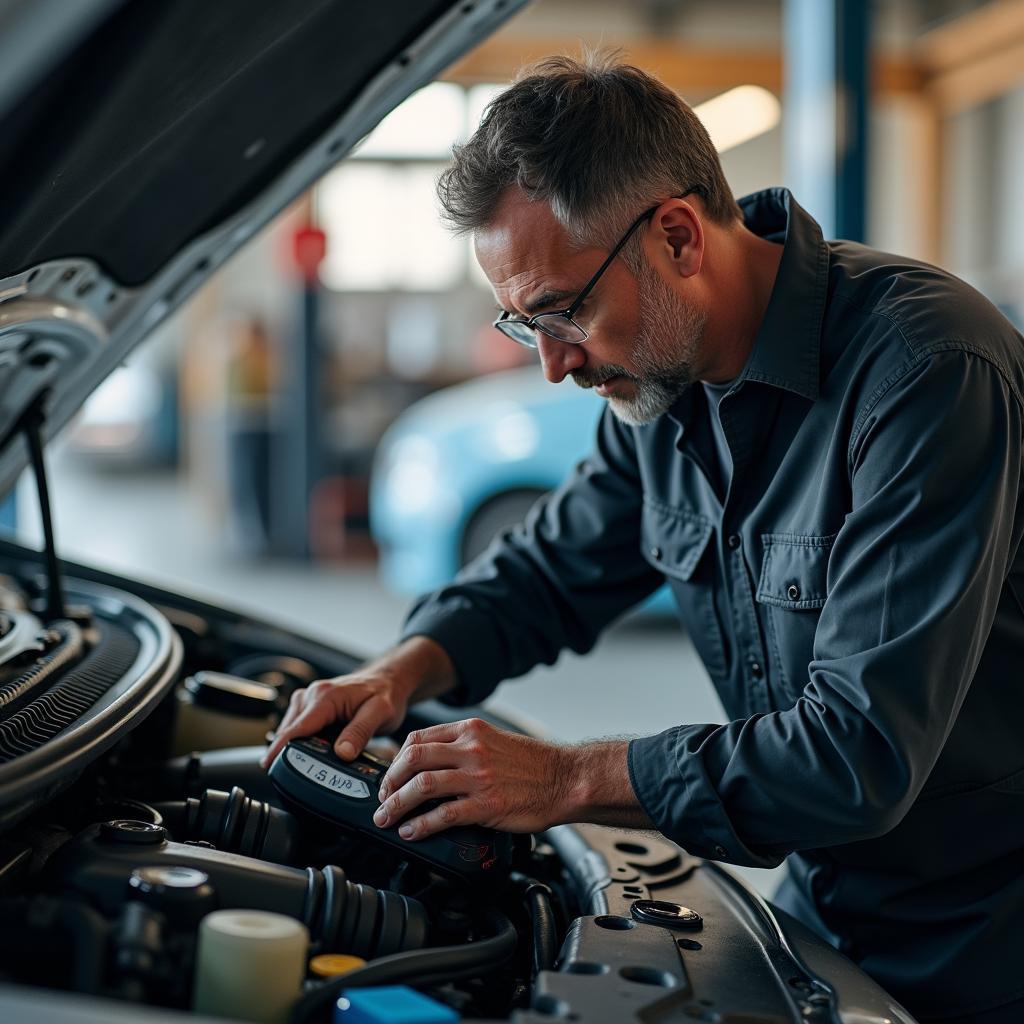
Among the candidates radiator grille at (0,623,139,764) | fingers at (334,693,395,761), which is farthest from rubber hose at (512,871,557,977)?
radiator grille at (0,623,139,764)

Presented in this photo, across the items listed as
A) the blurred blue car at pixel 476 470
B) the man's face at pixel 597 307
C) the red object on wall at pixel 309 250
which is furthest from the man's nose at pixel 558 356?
the red object on wall at pixel 309 250

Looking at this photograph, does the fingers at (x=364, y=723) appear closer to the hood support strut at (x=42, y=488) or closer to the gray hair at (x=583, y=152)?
the hood support strut at (x=42, y=488)

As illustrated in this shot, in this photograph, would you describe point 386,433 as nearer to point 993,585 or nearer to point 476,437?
point 476,437

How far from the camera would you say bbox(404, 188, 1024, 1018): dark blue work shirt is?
1.08m

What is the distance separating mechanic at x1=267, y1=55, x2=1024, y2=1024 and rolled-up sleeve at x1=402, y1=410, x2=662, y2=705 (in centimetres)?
1

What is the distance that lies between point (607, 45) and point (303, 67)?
1.18ft

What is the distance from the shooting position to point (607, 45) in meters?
1.46

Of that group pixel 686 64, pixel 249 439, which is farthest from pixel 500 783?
pixel 686 64

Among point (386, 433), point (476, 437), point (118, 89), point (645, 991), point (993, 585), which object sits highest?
point (118, 89)

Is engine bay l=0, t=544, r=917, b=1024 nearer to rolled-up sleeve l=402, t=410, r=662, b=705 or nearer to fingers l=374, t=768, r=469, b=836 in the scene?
fingers l=374, t=768, r=469, b=836

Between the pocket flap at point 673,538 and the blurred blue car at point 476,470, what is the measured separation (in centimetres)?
316

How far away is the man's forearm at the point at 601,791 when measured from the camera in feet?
3.79

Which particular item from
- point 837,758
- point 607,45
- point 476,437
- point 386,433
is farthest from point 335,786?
point 386,433

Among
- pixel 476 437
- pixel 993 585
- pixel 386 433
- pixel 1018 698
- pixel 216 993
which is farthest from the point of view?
pixel 386 433
